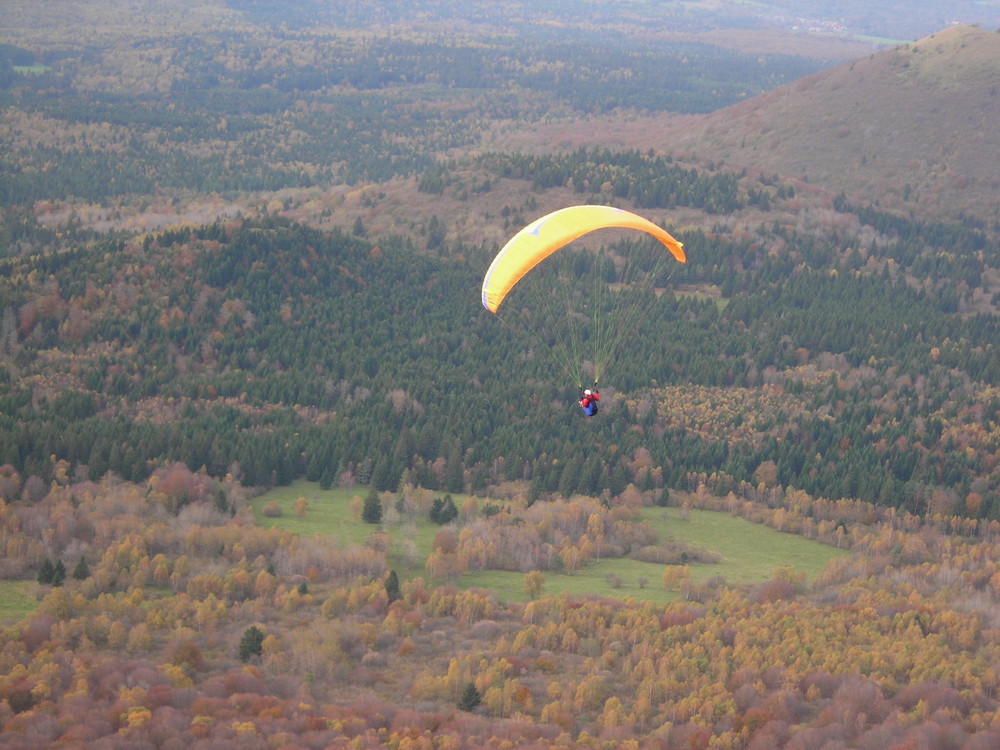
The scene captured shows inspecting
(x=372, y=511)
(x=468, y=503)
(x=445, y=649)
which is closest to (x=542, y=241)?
(x=445, y=649)

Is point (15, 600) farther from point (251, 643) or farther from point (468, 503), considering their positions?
point (468, 503)

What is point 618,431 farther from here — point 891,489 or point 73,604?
point 73,604

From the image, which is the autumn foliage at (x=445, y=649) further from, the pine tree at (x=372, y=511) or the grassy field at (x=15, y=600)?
the pine tree at (x=372, y=511)

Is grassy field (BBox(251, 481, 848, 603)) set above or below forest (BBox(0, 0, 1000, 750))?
below

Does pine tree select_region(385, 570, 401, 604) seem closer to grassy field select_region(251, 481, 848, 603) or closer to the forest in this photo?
the forest

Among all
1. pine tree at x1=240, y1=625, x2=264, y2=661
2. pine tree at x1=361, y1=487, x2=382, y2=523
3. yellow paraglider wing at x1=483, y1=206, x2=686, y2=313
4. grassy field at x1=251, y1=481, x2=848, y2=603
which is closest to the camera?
yellow paraglider wing at x1=483, y1=206, x2=686, y2=313

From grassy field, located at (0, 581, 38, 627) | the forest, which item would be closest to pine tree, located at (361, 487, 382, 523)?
the forest

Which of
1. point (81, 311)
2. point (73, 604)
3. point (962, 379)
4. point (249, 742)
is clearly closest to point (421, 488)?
point (73, 604)
